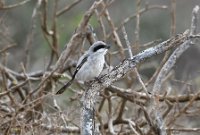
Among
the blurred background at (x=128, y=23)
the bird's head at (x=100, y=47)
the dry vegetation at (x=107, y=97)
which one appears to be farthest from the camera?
the blurred background at (x=128, y=23)

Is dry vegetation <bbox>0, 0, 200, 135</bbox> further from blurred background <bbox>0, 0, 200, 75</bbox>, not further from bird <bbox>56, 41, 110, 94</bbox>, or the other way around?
blurred background <bbox>0, 0, 200, 75</bbox>

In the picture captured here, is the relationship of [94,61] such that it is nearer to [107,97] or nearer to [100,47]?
[100,47]

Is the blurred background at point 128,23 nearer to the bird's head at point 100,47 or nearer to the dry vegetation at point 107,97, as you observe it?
Answer: the dry vegetation at point 107,97

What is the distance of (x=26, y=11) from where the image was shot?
13.7m

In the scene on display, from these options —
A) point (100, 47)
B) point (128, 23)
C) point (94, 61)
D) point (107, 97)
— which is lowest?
point (107, 97)

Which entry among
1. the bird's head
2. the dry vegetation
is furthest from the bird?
the dry vegetation

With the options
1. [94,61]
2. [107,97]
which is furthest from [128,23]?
[94,61]

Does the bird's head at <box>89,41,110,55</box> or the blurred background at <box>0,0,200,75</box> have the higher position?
the blurred background at <box>0,0,200,75</box>

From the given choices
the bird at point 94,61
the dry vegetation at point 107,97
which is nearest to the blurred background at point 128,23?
the dry vegetation at point 107,97

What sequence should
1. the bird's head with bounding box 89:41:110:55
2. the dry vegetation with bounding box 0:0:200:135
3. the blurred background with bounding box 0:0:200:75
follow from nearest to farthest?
1. the dry vegetation with bounding box 0:0:200:135
2. the bird's head with bounding box 89:41:110:55
3. the blurred background with bounding box 0:0:200:75

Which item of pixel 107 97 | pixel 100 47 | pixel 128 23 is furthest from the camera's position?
pixel 128 23

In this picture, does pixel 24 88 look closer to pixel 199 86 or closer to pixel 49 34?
pixel 49 34

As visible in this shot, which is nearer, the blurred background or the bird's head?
the bird's head

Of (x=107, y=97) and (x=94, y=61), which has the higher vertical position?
(x=94, y=61)
